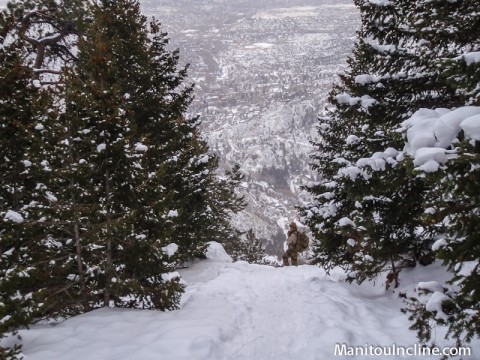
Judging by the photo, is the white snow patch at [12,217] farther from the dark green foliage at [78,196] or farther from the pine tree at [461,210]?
the pine tree at [461,210]

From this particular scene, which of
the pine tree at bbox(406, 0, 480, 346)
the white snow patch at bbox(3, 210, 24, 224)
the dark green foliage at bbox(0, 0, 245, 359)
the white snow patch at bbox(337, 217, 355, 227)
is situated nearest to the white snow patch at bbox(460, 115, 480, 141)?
the pine tree at bbox(406, 0, 480, 346)

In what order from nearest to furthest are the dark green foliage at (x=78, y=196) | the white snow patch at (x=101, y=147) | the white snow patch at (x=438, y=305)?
the white snow patch at (x=438, y=305) → the dark green foliage at (x=78, y=196) → the white snow patch at (x=101, y=147)

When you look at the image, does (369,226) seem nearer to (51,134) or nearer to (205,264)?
(51,134)

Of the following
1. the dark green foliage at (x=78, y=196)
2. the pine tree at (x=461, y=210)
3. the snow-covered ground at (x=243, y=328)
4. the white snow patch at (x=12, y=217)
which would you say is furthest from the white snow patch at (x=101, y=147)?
the pine tree at (x=461, y=210)

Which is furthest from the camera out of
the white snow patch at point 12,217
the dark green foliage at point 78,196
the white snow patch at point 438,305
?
the dark green foliage at point 78,196

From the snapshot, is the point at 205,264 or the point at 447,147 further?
the point at 205,264

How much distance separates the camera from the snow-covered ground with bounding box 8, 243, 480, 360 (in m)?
6.04

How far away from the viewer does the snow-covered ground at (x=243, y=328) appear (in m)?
6.04

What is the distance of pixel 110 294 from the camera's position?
8.45 metres

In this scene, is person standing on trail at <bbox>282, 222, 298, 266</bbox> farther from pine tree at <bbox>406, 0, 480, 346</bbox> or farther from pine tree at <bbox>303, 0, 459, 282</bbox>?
pine tree at <bbox>406, 0, 480, 346</bbox>

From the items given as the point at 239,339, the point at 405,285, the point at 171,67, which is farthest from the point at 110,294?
the point at 171,67

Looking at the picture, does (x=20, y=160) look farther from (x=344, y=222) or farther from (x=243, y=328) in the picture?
(x=344, y=222)

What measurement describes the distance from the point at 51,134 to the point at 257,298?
6613mm

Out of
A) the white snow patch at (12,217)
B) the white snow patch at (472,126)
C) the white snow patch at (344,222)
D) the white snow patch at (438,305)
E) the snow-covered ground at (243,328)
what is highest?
the white snow patch at (472,126)
